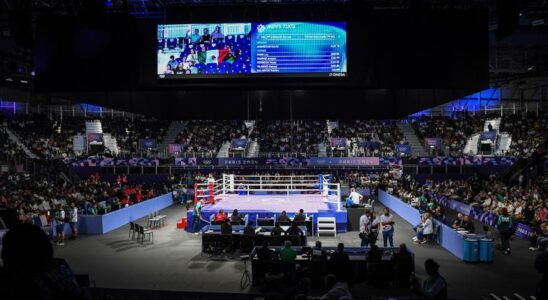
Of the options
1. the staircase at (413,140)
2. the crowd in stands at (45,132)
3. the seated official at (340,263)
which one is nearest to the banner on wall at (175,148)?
the crowd in stands at (45,132)

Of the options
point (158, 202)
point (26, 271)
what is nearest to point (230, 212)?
point (158, 202)

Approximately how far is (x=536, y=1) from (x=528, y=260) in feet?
46.6

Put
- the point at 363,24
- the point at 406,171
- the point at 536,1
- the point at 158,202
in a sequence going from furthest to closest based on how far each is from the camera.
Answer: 1. the point at 406,171
2. the point at 158,202
3. the point at 536,1
4. the point at 363,24

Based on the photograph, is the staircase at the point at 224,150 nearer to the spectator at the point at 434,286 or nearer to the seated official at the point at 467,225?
the seated official at the point at 467,225

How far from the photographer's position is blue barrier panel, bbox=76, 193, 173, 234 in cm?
1509

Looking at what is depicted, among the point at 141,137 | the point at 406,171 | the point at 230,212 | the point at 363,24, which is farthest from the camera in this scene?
the point at 141,137

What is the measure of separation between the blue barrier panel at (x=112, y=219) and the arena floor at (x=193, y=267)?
69 cm

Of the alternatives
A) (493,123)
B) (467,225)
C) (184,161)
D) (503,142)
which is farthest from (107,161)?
(493,123)

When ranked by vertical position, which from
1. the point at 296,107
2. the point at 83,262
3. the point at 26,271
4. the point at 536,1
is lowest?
the point at 83,262

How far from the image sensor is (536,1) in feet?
64.6

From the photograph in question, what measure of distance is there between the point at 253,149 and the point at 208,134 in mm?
3989

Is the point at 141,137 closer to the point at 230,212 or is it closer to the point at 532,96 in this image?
the point at 230,212

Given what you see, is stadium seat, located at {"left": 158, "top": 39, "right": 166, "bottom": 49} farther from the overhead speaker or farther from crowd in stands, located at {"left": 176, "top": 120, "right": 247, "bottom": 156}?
crowd in stands, located at {"left": 176, "top": 120, "right": 247, "bottom": 156}

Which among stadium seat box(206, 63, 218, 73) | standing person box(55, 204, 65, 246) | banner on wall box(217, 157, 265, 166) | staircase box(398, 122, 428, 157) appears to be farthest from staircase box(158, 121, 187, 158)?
stadium seat box(206, 63, 218, 73)
